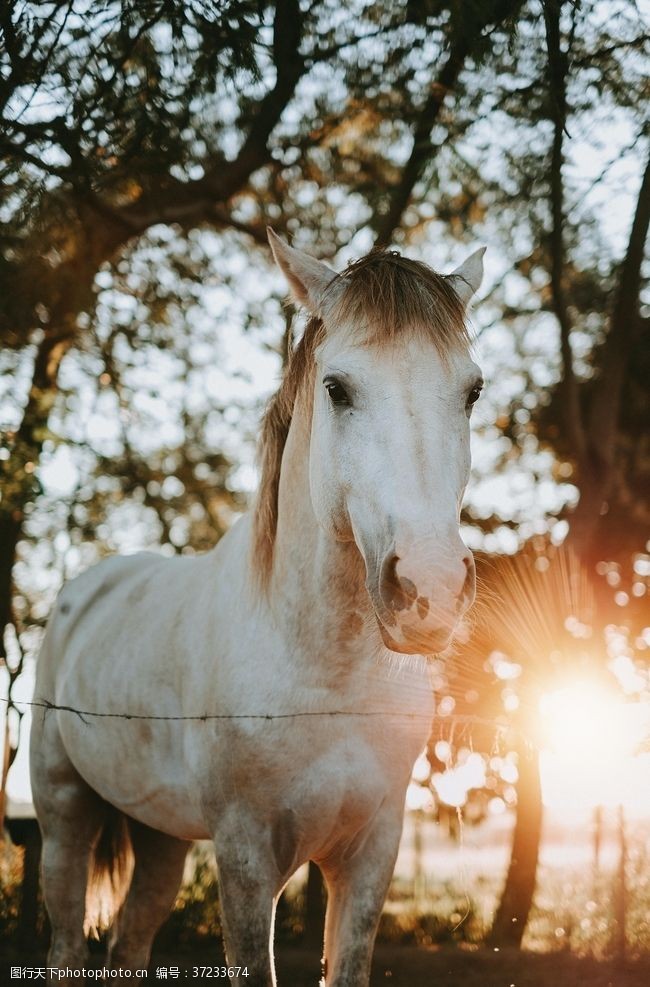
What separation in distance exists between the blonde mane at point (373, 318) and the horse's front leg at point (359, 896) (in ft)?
2.77

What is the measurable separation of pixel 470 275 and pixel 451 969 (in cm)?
507

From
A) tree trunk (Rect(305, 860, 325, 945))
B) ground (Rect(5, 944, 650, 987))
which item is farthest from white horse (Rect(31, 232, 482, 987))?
tree trunk (Rect(305, 860, 325, 945))

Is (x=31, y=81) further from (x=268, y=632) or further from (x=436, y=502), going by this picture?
(x=436, y=502)

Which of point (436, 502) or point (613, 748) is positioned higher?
point (436, 502)

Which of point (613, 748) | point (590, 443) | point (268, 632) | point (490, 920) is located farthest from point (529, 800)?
point (268, 632)

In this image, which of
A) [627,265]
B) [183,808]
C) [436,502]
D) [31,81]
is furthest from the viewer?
[627,265]

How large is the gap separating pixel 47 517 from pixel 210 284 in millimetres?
2552

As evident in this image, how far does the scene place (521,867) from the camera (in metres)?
7.55

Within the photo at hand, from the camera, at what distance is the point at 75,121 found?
4.04 m

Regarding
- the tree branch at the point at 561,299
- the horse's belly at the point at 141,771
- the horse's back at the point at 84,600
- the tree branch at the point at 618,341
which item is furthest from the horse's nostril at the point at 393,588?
the tree branch at the point at 618,341

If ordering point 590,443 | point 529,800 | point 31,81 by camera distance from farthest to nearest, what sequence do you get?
point 529,800, point 590,443, point 31,81

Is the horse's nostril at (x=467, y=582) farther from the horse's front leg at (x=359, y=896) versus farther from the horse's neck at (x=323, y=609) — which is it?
the horse's front leg at (x=359, y=896)

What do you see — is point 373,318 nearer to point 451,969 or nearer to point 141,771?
point 141,771

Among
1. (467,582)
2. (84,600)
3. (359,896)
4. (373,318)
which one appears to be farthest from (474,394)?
(84,600)
